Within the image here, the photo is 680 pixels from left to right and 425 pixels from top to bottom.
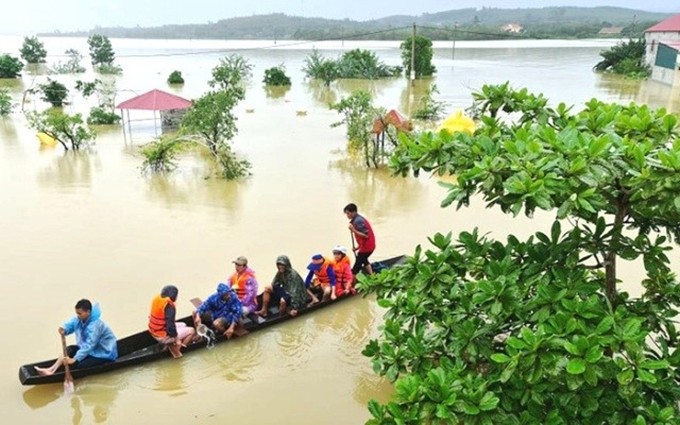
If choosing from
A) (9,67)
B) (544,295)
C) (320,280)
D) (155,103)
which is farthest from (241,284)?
(9,67)

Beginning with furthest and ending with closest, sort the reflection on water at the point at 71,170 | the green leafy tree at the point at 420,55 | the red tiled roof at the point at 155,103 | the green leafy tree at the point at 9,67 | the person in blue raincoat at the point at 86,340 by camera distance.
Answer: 1. the green leafy tree at the point at 420,55
2. the green leafy tree at the point at 9,67
3. the red tiled roof at the point at 155,103
4. the reflection on water at the point at 71,170
5. the person in blue raincoat at the point at 86,340

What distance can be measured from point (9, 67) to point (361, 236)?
3376 cm

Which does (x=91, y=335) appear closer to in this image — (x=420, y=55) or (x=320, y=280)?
(x=320, y=280)

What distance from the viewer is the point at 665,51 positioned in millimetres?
32656

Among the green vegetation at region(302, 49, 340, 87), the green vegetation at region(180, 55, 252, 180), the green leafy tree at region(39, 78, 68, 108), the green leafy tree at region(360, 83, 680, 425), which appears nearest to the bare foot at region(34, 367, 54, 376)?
the green leafy tree at region(360, 83, 680, 425)

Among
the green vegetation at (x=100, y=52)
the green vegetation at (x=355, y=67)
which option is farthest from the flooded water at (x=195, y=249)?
the green vegetation at (x=100, y=52)

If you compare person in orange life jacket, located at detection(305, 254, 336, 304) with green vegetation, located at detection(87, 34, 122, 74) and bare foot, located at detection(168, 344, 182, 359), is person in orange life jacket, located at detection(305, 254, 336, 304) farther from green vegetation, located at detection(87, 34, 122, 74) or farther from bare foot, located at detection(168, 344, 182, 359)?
green vegetation, located at detection(87, 34, 122, 74)

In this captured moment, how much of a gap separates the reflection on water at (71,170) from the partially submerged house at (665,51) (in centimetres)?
2797

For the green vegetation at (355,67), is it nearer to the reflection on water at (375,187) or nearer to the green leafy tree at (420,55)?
the green leafy tree at (420,55)

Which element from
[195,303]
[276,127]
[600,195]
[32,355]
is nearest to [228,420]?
[195,303]

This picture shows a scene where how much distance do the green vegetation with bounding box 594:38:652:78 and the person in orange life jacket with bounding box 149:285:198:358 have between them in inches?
1394

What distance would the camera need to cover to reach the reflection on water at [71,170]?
41.8 ft

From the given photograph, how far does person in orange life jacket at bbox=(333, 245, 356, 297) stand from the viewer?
731cm

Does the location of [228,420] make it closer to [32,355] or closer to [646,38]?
[32,355]
